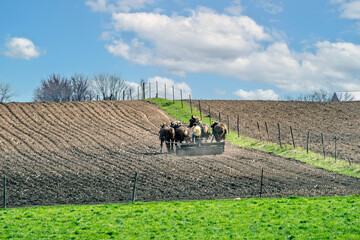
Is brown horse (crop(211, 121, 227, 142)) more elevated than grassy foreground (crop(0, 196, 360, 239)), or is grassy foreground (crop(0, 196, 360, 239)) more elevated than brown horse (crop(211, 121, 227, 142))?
brown horse (crop(211, 121, 227, 142))

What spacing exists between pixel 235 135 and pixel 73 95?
5277cm

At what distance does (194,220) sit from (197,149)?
47.8 ft

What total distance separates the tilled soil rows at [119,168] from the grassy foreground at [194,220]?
2.36 m

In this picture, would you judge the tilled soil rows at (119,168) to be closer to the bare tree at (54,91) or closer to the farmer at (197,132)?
the farmer at (197,132)

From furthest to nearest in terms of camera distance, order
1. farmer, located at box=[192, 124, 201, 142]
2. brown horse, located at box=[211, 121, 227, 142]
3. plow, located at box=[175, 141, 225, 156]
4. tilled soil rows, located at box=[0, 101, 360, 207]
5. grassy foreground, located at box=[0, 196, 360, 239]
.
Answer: brown horse, located at box=[211, 121, 227, 142], farmer, located at box=[192, 124, 201, 142], plow, located at box=[175, 141, 225, 156], tilled soil rows, located at box=[0, 101, 360, 207], grassy foreground, located at box=[0, 196, 360, 239]

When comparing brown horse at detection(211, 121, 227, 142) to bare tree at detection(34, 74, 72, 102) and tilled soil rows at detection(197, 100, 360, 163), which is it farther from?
bare tree at detection(34, 74, 72, 102)

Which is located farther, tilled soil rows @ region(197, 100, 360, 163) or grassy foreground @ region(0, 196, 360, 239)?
tilled soil rows @ region(197, 100, 360, 163)

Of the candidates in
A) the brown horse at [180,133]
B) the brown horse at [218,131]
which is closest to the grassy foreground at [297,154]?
the brown horse at [218,131]

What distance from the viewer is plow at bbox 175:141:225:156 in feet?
98.9

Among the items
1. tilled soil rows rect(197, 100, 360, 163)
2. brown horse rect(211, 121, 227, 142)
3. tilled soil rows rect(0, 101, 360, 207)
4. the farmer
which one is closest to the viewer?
tilled soil rows rect(0, 101, 360, 207)

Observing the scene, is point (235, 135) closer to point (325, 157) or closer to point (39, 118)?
point (325, 157)

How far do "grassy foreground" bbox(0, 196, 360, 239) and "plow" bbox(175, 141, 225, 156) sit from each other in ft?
37.0

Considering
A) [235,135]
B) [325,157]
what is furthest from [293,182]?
[235,135]

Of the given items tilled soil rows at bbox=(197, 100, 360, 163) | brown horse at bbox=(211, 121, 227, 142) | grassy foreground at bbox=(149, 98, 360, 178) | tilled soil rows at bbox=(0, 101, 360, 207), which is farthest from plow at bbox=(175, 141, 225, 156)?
tilled soil rows at bbox=(197, 100, 360, 163)
